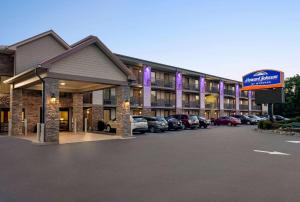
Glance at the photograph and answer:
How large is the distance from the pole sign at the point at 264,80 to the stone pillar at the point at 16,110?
26.1 metres

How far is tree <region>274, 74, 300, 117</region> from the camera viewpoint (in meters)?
56.3

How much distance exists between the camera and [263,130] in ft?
89.0

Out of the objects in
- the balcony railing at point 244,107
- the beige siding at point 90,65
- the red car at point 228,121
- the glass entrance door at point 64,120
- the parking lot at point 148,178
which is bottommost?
the red car at point 228,121

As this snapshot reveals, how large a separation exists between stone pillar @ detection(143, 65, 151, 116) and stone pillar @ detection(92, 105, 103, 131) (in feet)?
27.4

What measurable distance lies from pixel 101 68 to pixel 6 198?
43.9 feet

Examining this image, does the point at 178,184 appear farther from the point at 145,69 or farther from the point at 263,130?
the point at 145,69

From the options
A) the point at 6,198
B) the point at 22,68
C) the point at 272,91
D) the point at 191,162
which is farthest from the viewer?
the point at 272,91

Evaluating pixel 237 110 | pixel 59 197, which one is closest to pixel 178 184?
pixel 59 197

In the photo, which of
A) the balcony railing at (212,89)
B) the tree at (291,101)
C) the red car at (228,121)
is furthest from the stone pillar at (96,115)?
the tree at (291,101)

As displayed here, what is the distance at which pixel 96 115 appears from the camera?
92.5 ft

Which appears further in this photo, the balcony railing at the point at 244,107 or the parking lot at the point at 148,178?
the balcony railing at the point at 244,107

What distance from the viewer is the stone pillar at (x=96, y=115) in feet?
91.0

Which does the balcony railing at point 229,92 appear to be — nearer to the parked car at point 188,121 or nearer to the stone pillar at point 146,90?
the stone pillar at point 146,90

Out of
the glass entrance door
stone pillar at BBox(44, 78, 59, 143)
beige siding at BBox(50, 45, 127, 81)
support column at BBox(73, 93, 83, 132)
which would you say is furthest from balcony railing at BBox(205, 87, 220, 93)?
stone pillar at BBox(44, 78, 59, 143)
